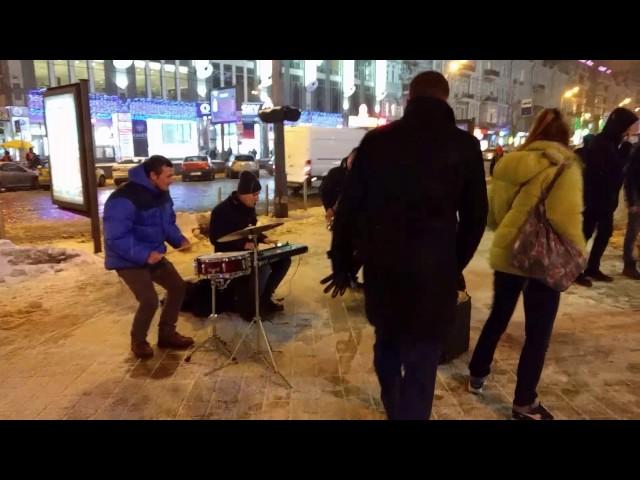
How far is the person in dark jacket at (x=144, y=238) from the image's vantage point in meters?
4.07

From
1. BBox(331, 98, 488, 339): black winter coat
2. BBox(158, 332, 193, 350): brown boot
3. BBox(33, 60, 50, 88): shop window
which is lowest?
BBox(158, 332, 193, 350): brown boot

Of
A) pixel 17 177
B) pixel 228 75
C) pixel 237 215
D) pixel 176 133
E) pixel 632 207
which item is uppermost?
pixel 228 75

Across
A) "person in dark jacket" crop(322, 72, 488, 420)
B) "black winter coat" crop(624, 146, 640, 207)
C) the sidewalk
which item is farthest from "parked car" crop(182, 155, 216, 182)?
"person in dark jacket" crop(322, 72, 488, 420)

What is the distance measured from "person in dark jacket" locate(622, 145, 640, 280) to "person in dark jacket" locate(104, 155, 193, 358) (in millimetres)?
5613

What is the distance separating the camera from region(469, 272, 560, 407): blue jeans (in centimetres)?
317

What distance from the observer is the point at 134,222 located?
4160 mm

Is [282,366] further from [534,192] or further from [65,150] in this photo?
[65,150]

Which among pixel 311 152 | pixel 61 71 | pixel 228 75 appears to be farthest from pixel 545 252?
pixel 228 75

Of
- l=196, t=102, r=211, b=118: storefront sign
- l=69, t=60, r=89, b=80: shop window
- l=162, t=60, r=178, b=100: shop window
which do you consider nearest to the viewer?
l=69, t=60, r=89, b=80: shop window

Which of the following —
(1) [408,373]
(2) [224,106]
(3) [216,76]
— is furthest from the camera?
(3) [216,76]

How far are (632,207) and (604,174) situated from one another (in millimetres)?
902

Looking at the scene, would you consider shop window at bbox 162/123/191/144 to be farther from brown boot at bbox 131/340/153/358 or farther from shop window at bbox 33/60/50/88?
brown boot at bbox 131/340/153/358

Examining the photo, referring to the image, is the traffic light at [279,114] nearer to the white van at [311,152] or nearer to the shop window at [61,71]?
the white van at [311,152]

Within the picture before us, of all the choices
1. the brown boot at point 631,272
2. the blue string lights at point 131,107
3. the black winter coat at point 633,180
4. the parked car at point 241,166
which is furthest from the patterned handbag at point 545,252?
the blue string lights at point 131,107
